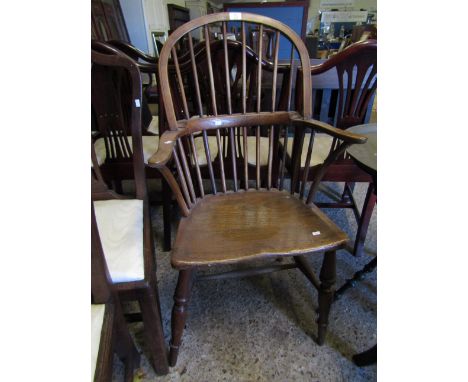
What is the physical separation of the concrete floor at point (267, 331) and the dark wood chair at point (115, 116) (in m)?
0.45

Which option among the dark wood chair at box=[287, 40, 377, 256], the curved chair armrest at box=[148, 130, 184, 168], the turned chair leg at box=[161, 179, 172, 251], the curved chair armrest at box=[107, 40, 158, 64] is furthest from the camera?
the turned chair leg at box=[161, 179, 172, 251]

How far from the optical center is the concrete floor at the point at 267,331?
0.93m

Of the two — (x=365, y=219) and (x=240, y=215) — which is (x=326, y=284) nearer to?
(x=240, y=215)

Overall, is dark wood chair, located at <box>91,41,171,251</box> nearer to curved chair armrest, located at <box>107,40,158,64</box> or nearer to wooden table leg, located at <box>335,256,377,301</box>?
curved chair armrest, located at <box>107,40,158,64</box>

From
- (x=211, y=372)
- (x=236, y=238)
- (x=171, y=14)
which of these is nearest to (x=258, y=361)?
(x=211, y=372)

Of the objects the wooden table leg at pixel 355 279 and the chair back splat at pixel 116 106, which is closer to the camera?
the chair back splat at pixel 116 106

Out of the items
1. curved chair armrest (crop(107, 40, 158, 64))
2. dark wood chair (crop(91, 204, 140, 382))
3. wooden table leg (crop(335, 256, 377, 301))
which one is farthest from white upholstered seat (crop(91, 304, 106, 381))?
curved chair armrest (crop(107, 40, 158, 64))

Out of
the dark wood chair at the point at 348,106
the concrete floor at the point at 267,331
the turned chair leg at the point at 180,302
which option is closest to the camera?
the turned chair leg at the point at 180,302

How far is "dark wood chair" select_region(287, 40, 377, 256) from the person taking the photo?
104 centimetres

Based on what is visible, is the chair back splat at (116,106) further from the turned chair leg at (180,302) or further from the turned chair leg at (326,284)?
the turned chair leg at (326,284)

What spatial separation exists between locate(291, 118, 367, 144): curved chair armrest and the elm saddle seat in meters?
0.26

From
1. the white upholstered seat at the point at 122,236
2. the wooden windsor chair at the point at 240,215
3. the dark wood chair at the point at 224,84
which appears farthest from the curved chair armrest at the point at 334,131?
the white upholstered seat at the point at 122,236

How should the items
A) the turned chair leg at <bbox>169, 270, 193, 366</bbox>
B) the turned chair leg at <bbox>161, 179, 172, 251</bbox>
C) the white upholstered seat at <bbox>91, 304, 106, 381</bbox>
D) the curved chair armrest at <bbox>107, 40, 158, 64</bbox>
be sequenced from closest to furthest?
the white upholstered seat at <bbox>91, 304, 106, 381</bbox>
the turned chair leg at <bbox>169, 270, 193, 366</bbox>
the curved chair armrest at <bbox>107, 40, 158, 64</bbox>
the turned chair leg at <bbox>161, 179, 172, 251</bbox>

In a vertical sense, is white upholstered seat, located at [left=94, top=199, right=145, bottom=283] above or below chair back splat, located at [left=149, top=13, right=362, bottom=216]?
below
